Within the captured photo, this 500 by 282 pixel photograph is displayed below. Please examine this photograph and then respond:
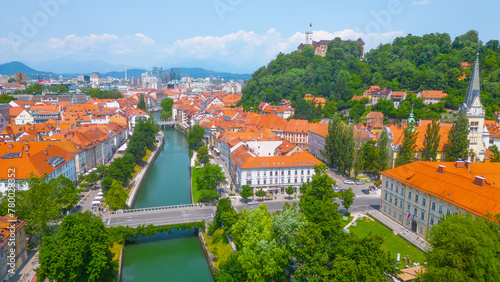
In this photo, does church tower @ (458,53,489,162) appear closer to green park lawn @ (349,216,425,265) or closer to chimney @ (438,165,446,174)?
chimney @ (438,165,446,174)

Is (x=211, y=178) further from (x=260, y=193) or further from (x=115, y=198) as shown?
(x=115, y=198)

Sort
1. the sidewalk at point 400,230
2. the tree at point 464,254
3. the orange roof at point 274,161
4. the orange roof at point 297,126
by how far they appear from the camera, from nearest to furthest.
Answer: the tree at point 464,254
the sidewalk at point 400,230
the orange roof at point 274,161
the orange roof at point 297,126

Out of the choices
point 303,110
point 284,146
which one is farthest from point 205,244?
point 303,110

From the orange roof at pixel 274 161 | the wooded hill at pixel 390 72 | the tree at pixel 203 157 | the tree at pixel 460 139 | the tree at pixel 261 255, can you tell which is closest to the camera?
the tree at pixel 261 255

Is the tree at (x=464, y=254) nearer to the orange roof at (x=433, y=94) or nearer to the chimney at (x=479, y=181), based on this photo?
the chimney at (x=479, y=181)

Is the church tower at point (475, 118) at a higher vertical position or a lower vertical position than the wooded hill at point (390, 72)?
lower

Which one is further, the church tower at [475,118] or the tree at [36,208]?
the church tower at [475,118]

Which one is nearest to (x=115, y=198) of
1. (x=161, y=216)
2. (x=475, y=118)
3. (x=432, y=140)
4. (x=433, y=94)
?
(x=161, y=216)

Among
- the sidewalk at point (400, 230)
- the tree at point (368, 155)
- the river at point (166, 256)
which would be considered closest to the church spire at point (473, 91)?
the tree at point (368, 155)
